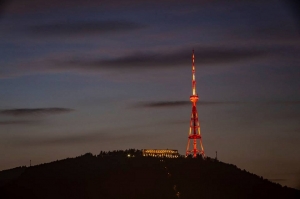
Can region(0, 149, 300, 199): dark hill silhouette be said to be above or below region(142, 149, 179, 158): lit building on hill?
below

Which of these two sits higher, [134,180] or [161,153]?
[161,153]

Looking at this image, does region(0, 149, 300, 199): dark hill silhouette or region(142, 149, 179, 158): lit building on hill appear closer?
region(0, 149, 300, 199): dark hill silhouette

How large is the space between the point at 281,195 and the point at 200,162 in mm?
16535

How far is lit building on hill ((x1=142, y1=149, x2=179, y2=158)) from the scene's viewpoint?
145m

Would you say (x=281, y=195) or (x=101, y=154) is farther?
(x=101, y=154)

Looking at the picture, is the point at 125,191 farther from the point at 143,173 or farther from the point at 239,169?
the point at 239,169

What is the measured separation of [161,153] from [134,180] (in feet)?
62.5

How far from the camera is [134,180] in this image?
129 meters

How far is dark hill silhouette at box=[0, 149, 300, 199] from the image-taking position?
12150cm

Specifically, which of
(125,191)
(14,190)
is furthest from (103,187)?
(14,190)

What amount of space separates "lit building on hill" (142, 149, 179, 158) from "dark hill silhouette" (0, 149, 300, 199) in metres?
2.18

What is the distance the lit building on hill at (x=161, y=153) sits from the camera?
475 ft

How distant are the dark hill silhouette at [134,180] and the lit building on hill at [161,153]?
2182 millimetres

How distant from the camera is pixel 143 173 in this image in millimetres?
131625
